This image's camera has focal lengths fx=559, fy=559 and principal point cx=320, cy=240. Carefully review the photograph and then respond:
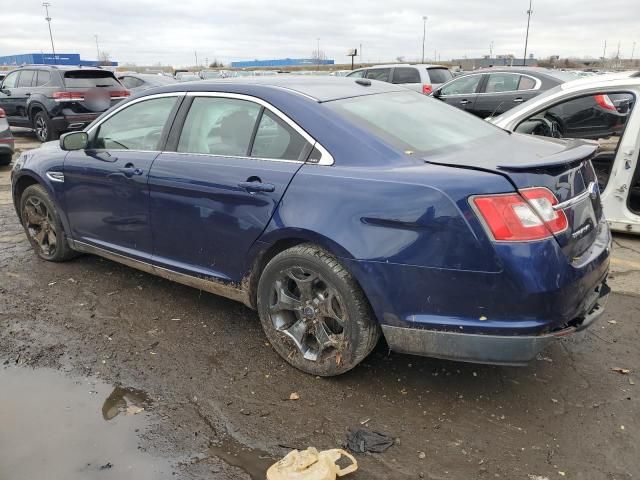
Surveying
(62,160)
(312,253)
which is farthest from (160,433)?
(62,160)

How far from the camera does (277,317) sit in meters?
3.26

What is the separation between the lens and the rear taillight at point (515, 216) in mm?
2480

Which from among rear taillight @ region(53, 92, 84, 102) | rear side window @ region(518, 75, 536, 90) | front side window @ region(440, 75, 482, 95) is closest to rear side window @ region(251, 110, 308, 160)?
rear side window @ region(518, 75, 536, 90)

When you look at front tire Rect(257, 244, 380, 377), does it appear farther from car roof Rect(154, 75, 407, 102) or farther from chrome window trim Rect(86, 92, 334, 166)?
car roof Rect(154, 75, 407, 102)

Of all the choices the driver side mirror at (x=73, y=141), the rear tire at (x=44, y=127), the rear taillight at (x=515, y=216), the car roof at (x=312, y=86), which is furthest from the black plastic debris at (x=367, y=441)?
the rear tire at (x=44, y=127)

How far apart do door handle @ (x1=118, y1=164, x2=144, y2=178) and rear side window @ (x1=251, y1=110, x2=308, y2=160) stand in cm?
97

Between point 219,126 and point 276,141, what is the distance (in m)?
0.53

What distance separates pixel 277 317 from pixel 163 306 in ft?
4.23

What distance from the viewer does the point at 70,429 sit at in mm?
2789

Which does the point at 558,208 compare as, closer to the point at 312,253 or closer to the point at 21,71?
the point at 312,253

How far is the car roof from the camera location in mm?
3402

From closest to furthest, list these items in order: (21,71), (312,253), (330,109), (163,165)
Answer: (312,253), (330,109), (163,165), (21,71)

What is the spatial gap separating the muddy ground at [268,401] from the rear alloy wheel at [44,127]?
9727 mm

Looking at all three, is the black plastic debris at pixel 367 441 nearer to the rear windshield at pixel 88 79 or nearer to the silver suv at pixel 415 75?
the rear windshield at pixel 88 79
